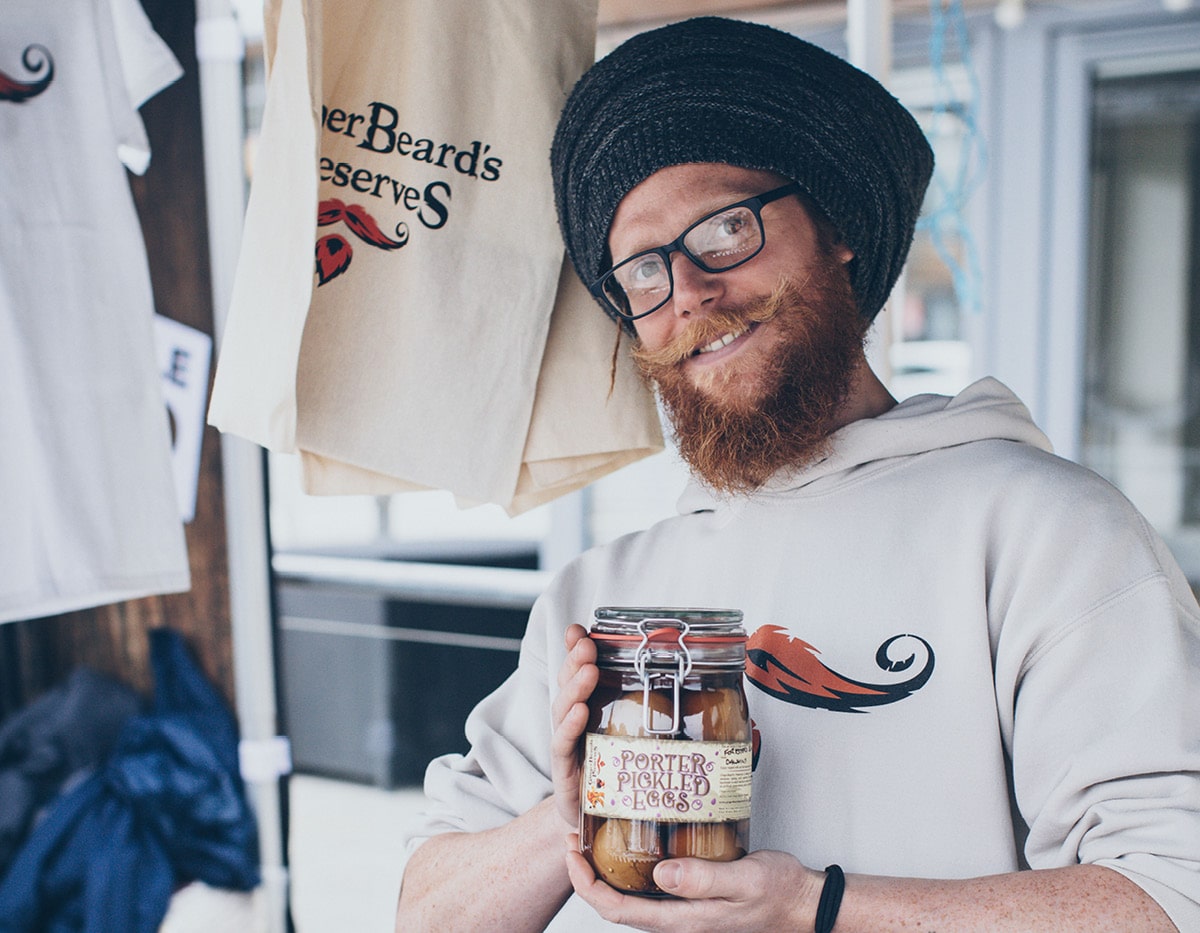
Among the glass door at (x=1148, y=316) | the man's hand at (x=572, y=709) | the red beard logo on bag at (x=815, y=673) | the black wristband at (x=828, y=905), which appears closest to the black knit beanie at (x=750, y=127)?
the red beard logo on bag at (x=815, y=673)

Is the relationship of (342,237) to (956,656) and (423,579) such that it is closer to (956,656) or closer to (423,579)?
(956,656)

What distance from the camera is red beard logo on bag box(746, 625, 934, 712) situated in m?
1.11

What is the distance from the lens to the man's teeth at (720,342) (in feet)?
4.25

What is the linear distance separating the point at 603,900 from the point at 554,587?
1.68 ft

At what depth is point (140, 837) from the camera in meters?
2.69

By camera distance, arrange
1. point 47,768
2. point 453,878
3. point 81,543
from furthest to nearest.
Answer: point 47,768, point 81,543, point 453,878

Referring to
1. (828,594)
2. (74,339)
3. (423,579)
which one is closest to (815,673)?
(828,594)

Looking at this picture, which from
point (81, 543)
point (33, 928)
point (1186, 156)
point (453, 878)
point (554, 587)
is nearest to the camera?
point (453, 878)

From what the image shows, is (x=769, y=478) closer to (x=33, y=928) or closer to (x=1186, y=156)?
(x=33, y=928)

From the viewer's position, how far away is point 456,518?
4.05 m

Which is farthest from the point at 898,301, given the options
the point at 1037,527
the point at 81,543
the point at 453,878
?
the point at 81,543

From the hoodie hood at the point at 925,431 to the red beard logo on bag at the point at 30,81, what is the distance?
1.27 m

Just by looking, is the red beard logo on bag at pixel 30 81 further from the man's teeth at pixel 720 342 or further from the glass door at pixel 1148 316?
the glass door at pixel 1148 316

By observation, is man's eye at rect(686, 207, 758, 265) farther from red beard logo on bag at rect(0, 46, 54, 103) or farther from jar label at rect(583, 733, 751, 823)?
red beard logo on bag at rect(0, 46, 54, 103)
